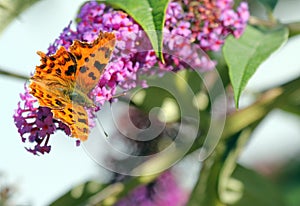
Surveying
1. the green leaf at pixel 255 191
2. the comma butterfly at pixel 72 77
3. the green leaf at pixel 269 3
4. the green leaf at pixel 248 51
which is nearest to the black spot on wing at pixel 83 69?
the comma butterfly at pixel 72 77

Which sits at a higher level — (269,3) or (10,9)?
(10,9)

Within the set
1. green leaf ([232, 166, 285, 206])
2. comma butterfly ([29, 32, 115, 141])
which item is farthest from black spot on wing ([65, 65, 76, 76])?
green leaf ([232, 166, 285, 206])

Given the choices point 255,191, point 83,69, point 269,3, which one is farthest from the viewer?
point 255,191

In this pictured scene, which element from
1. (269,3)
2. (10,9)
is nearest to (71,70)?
(10,9)

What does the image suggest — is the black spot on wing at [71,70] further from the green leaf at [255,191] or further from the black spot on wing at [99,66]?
the green leaf at [255,191]

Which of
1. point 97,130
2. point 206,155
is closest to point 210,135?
point 206,155

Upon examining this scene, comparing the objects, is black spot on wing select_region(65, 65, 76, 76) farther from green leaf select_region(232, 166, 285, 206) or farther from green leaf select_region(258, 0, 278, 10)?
green leaf select_region(232, 166, 285, 206)

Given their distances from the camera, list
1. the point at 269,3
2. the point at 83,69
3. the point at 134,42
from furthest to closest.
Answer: the point at 269,3
the point at 134,42
the point at 83,69

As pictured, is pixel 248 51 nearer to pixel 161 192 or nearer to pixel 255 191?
pixel 255 191
